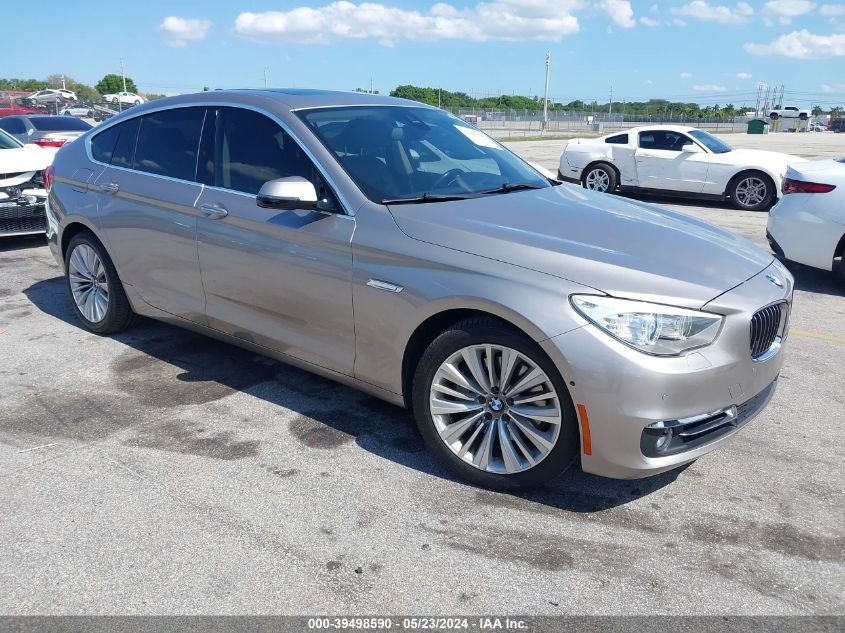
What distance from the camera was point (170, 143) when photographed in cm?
469

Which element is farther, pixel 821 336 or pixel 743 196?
pixel 743 196

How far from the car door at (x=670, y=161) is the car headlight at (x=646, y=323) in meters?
11.1

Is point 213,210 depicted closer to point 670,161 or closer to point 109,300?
point 109,300

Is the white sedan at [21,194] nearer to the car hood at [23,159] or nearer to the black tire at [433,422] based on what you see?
the car hood at [23,159]

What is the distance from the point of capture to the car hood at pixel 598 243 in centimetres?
301

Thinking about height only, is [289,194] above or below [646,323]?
above

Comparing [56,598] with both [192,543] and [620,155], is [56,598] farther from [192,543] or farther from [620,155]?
[620,155]

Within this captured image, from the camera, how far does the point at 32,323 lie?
19.3 feet

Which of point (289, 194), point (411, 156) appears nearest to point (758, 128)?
point (411, 156)

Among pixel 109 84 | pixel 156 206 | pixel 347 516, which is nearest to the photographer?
pixel 347 516

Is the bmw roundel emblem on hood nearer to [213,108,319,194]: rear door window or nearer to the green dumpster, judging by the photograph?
[213,108,319,194]: rear door window

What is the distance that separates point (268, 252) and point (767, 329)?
8.25ft

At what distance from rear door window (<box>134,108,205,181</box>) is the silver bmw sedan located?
0.02 m

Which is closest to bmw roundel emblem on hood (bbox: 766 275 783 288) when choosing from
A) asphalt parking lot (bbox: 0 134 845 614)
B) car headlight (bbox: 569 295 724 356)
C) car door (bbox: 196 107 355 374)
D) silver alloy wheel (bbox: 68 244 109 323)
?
car headlight (bbox: 569 295 724 356)
